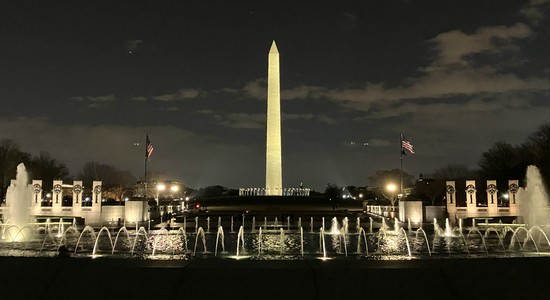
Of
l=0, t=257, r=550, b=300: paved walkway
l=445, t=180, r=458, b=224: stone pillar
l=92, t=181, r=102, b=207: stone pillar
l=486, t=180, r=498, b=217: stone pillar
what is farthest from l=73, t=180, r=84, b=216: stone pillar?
l=0, t=257, r=550, b=300: paved walkway

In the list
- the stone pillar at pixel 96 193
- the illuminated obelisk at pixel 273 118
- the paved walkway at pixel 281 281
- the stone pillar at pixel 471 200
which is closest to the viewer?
the paved walkway at pixel 281 281

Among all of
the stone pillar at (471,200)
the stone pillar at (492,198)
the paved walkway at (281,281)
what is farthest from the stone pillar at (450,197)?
the paved walkway at (281,281)

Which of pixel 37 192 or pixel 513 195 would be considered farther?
pixel 513 195

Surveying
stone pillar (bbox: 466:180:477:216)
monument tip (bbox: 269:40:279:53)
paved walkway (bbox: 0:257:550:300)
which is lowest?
paved walkway (bbox: 0:257:550:300)

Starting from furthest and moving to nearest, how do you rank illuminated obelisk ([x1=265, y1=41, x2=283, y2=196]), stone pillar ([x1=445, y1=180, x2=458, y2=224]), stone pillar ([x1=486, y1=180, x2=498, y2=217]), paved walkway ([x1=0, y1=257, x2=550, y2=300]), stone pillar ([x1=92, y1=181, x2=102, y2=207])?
illuminated obelisk ([x1=265, y1=41, x2=283, y2=196]) < stone pillar ([x1=445, y1=180, x2=458, y2=224]) < stone pillar ([x1=486, y1=180, x2=498, y2=217]) < stone pillar ([x1=92, y1=181, x2=102, y2=207]) < paved walkway ([x1=0, y1=257, x2=550, y2=300])

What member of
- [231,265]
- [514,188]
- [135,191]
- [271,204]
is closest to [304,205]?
[271,204]

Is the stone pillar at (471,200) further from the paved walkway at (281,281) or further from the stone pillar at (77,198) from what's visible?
the paved walkway at (281,281)

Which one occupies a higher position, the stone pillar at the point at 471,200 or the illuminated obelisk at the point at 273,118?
the illuminated obelisk at the point at 273,118

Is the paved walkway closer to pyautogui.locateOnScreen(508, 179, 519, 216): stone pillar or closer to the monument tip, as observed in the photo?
pyautogui.locateOnScreen(508, 179, 519, 216): stone pillar

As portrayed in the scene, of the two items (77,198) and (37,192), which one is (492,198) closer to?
(77,198)

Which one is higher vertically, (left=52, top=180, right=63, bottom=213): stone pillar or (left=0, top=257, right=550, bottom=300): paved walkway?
(left=52, top=180, right=63, bottom=213): stone pillar

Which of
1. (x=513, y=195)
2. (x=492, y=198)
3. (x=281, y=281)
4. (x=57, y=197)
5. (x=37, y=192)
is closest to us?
(x=281, y=281)

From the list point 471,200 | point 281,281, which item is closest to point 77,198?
point 471,200

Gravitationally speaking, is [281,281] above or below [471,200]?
below
